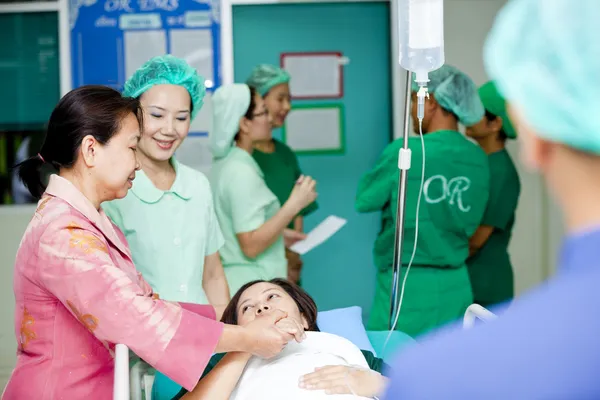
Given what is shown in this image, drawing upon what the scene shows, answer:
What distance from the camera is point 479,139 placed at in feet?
10.5

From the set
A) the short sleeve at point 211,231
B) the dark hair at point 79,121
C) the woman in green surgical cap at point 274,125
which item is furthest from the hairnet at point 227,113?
the dark hair at point 79,121

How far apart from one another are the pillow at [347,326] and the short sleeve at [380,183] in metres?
0.46

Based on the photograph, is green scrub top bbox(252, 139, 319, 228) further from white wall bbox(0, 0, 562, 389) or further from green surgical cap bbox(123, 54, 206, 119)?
green surgical cap bbox(123, 54, 206, 119)

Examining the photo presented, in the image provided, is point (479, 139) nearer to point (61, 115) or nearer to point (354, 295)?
point (354, 295)

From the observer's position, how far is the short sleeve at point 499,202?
3.03m

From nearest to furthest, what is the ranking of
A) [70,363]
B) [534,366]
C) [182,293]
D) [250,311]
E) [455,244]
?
1. [534,366]
2. [70,363]
3. [250,311]
4. [182,293]
5. [455,244]

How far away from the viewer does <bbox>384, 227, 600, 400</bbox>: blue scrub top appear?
0.55 metres

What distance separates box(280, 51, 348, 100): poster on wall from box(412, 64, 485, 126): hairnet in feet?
4.68

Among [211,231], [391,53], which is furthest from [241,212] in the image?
[391,53]

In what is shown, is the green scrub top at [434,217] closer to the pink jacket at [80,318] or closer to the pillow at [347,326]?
the pillow at [347,326]

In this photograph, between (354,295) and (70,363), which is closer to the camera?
(70,363)

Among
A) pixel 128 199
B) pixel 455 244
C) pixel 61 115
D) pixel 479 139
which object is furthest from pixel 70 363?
pixel 479 139

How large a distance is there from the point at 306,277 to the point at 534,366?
374 centimetres

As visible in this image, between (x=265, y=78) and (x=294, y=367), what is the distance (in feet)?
6.11
